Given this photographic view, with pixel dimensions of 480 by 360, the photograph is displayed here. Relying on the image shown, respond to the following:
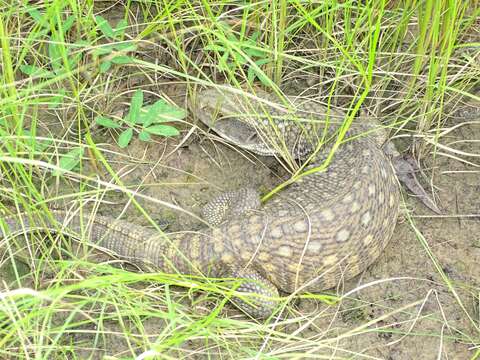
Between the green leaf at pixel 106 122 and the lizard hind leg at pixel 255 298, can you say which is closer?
the lizard hind leg at pixel 255 298

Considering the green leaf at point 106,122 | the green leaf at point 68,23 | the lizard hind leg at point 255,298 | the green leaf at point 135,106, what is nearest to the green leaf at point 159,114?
the green leaf at point 135,106

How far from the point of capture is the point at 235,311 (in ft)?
13.1

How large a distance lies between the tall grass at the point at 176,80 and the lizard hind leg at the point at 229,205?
57cm

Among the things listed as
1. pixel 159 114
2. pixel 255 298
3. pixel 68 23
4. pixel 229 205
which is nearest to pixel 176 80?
pixel 159 114

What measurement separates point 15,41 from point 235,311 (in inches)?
92.8

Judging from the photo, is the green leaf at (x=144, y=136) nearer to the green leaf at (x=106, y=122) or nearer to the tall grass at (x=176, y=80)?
the green leaf at (x=106, y=122)

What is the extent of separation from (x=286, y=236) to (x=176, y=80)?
1.65 metres

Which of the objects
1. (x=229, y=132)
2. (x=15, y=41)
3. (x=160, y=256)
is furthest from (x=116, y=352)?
(x=15, y=41)

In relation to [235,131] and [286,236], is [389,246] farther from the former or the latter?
[235,131]

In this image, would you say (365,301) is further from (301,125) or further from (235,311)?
(301,125)

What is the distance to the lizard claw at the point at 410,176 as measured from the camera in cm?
452

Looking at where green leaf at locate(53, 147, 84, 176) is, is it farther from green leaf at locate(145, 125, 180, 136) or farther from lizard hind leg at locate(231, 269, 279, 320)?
lizard hind leg at locate(231, 269, 279, 320)

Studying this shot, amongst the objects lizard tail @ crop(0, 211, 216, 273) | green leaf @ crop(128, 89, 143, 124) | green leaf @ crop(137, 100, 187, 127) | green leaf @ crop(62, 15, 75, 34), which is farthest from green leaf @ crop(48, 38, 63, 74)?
lizard tail @ crop(0, 211, 216, 273)

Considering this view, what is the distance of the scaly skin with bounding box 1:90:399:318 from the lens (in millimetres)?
3902
